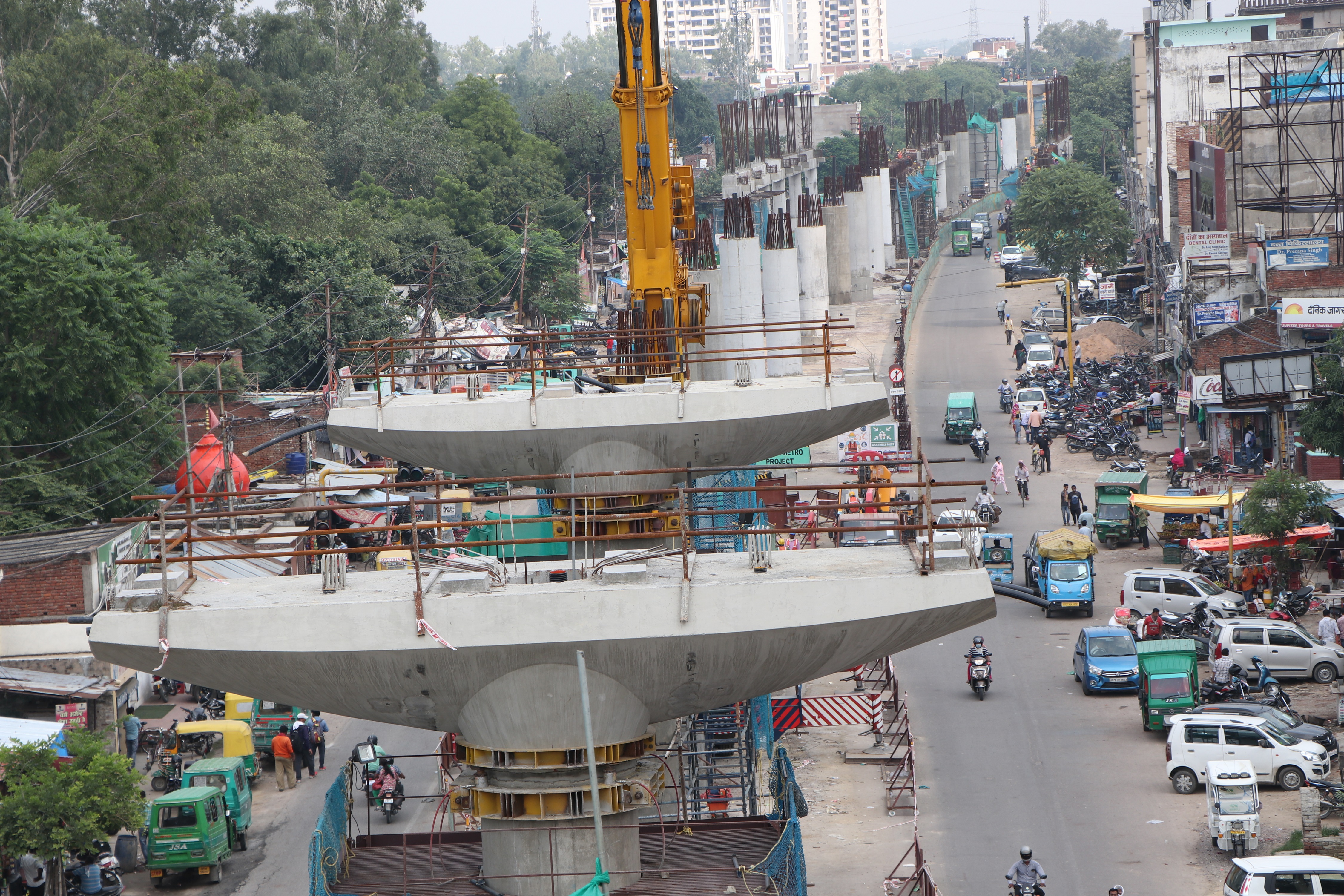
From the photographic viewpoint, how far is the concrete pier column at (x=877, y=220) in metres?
87.4

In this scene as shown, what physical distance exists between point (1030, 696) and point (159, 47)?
72939 mm

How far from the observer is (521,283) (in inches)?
2347

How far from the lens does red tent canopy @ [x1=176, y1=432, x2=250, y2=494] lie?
133 ft

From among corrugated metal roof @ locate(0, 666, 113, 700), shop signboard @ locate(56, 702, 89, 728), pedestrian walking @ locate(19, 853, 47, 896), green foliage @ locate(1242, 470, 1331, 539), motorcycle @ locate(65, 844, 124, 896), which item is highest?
green foliage @ locate(1242, 470, 1331, 539)

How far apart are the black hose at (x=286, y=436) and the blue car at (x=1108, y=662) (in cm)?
1581

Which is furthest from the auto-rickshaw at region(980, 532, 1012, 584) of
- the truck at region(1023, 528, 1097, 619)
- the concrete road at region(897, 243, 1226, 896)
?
the truck at region(1023, 528, 1097, 619)

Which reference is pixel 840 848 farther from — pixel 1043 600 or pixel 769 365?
pixel 769 365

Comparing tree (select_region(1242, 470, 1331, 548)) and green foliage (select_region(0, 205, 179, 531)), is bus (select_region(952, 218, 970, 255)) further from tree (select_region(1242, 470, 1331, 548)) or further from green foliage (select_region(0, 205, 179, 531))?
tree (select_region(1242, 470, 1331, 548))

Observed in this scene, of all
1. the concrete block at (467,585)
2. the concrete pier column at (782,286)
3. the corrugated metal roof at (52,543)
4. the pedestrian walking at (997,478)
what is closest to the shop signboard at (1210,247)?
the pedestrian walking at (997,478)

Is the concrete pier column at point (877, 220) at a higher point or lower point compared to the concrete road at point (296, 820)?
higher

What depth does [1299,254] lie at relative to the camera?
46.8m

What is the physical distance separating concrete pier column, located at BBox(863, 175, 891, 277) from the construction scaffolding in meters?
30.7

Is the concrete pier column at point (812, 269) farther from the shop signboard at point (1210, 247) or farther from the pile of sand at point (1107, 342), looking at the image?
the shop signboard at point (1210, 247)

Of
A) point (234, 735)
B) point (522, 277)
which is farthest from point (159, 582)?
point (522, 277)
